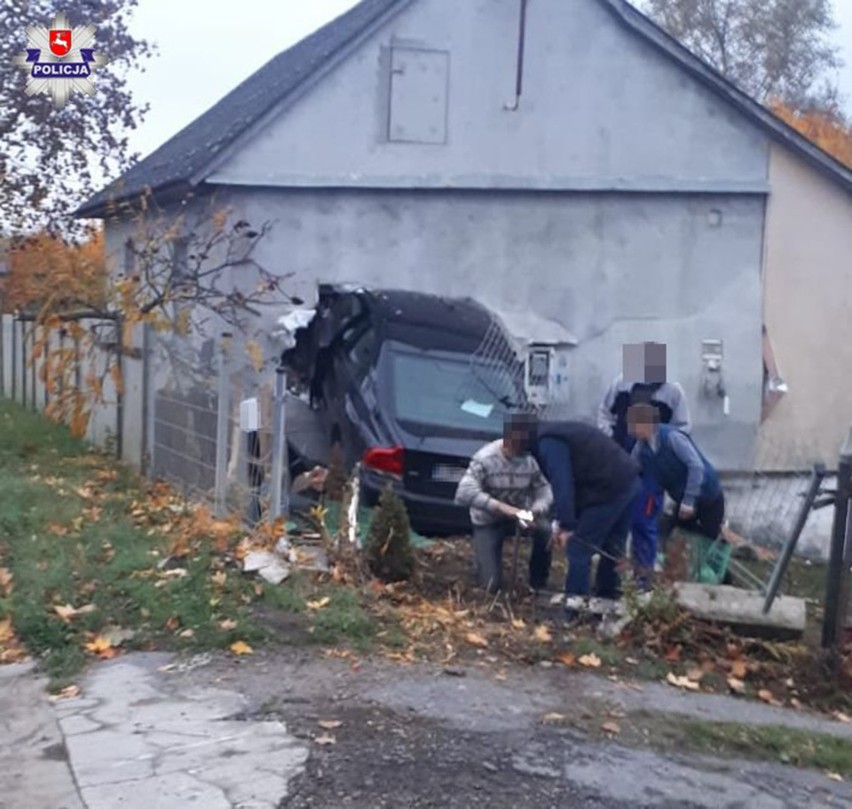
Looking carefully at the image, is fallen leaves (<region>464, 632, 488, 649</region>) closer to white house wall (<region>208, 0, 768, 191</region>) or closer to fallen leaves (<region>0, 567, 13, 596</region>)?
fallen leaves (<region>0, 567, 13, 596</region>)

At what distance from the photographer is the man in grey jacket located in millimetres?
9359

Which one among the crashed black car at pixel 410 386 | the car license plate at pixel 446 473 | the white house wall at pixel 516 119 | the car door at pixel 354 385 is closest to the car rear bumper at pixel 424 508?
the crashed black car at pixel 410 386

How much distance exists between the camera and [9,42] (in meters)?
23.7

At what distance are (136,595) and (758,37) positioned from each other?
34561mm

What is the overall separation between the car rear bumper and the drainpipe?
18.9 feet

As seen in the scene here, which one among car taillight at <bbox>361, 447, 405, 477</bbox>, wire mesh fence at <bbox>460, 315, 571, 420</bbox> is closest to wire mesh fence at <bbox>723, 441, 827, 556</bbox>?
wire mesh fence at <bbox>460, 315, 571, 420</bbox>

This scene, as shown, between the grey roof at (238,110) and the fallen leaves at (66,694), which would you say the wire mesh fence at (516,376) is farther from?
the fallen leaves at (66,694)

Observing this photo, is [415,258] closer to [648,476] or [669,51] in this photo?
[669,51]

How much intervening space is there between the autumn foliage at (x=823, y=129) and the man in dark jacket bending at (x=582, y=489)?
24.1 metres

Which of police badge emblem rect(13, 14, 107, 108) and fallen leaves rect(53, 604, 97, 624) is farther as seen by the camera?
police badge emblem rect(13, 14, 107, 108)

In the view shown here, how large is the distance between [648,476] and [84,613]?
3768 mm

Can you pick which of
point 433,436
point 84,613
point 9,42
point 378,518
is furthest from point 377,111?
point 9,42

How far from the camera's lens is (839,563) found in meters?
8.69

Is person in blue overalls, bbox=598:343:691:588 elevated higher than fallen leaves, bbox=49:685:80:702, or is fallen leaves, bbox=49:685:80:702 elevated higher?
person in blue overalls, bbox=598:343:691:588
